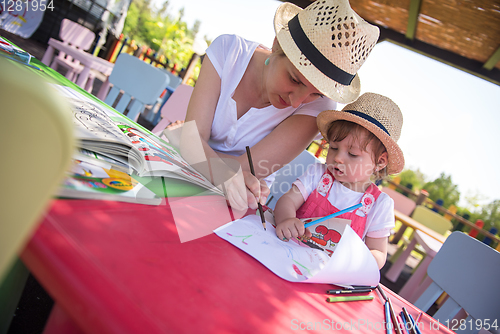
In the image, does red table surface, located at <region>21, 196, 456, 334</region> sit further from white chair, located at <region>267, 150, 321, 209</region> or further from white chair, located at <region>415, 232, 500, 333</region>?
white chair, located at <region>267, 150, 321, 209</region>

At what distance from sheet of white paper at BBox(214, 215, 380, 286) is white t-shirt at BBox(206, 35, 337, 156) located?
2.31 feet

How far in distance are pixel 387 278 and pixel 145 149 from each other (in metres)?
4.33

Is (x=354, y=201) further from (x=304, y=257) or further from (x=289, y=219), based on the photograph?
(x=304, y=257)

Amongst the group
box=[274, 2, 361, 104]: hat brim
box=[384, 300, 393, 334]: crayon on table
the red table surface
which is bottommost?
the red table surface

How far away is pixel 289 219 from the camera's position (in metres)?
1.01

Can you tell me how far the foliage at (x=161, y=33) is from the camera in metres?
10.6

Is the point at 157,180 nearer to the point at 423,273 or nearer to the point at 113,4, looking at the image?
the point at 423,273

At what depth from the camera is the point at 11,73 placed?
0.66 feet

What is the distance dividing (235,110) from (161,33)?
61.1 feet

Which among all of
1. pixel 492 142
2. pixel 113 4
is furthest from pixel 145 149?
pixel 492 142

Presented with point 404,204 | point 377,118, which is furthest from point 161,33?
point 377,118

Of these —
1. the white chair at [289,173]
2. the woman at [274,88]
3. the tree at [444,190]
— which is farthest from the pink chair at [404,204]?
the woman at [274,88]

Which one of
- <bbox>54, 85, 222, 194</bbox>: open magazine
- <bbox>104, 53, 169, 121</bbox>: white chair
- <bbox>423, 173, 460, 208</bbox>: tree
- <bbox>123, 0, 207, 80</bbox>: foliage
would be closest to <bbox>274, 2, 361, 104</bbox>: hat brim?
<bbox>54, 85, 222, 194</bbox>: open magazine

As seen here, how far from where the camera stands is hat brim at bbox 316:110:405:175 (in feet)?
4.23
